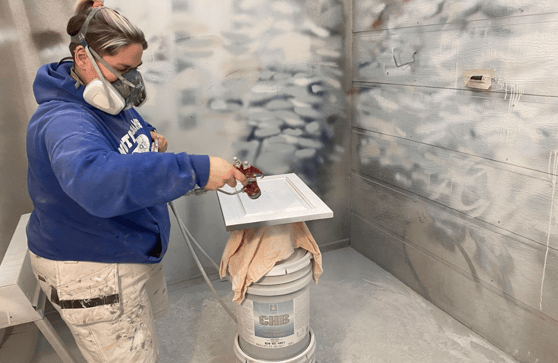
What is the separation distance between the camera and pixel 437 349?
72.7 inches

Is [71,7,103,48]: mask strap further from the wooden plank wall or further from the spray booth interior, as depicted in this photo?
the wooden plank wall

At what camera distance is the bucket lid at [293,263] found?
4.50 feet

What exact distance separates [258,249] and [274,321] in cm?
26

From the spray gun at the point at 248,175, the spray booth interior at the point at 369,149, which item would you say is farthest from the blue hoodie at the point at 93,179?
the spray booth interior at the point at 369,149

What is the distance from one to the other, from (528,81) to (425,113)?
530mm

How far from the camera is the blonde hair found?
1.08 meters

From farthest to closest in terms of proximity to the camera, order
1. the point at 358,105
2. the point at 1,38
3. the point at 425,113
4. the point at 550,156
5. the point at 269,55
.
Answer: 1. the point at 358,105
2. the point at 269,55
3. the point at 425,113
4. the point at 1,38
5. the point at 550,156

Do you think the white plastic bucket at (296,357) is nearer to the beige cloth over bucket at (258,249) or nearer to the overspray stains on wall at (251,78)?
the beige cloth over bucket at (258,249)

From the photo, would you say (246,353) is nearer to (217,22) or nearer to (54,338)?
(54,338)

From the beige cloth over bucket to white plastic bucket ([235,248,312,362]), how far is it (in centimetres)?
3

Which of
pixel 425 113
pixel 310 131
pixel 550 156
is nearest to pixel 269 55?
pixel 310 131

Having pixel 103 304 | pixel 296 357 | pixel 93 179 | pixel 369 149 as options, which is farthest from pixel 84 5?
pixel 369 149

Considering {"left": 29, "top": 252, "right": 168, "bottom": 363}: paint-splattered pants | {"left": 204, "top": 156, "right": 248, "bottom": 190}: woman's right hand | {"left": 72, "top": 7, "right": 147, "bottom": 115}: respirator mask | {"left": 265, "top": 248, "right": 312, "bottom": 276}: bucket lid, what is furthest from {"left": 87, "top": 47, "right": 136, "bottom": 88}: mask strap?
{"left": 265, "top": 248, "right": 312, "bottom": 276}: bucket lid

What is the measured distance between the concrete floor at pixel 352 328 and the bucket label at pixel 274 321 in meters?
0.48
